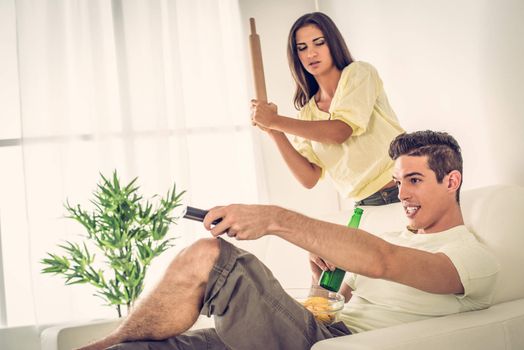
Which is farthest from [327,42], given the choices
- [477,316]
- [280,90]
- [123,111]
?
[123,111]

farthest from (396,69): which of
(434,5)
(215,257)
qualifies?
(215,257)

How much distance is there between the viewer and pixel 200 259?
1.59 meters

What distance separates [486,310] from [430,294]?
0.51ft

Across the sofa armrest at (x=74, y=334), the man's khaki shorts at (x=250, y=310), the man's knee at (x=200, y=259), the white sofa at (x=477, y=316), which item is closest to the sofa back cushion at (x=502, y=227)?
Answer: the white sofa at (x=477, y=316)

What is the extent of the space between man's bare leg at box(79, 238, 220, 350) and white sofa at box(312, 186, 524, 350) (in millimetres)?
349

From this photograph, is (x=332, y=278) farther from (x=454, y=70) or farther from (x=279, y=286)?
(x=454, y=70)

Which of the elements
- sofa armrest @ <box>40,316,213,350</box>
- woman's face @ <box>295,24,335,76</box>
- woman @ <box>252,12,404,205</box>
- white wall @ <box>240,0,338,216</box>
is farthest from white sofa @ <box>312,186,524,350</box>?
white wall @ <box>240,0,338,216</box>

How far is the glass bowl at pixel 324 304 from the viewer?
177 centimetres

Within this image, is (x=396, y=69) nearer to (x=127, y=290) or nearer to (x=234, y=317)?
(x=127, y=290)

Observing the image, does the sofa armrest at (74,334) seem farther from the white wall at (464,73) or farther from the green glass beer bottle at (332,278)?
the white wall at (464,73)

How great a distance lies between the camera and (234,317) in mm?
1566

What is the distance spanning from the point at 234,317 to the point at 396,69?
190cm

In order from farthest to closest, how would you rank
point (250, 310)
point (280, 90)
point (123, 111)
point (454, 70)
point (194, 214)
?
point (280, 90), point (123, 111), point (454, 70), point (250, 310), point (194, 214)

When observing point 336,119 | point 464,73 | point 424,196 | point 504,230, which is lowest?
point 504,230
